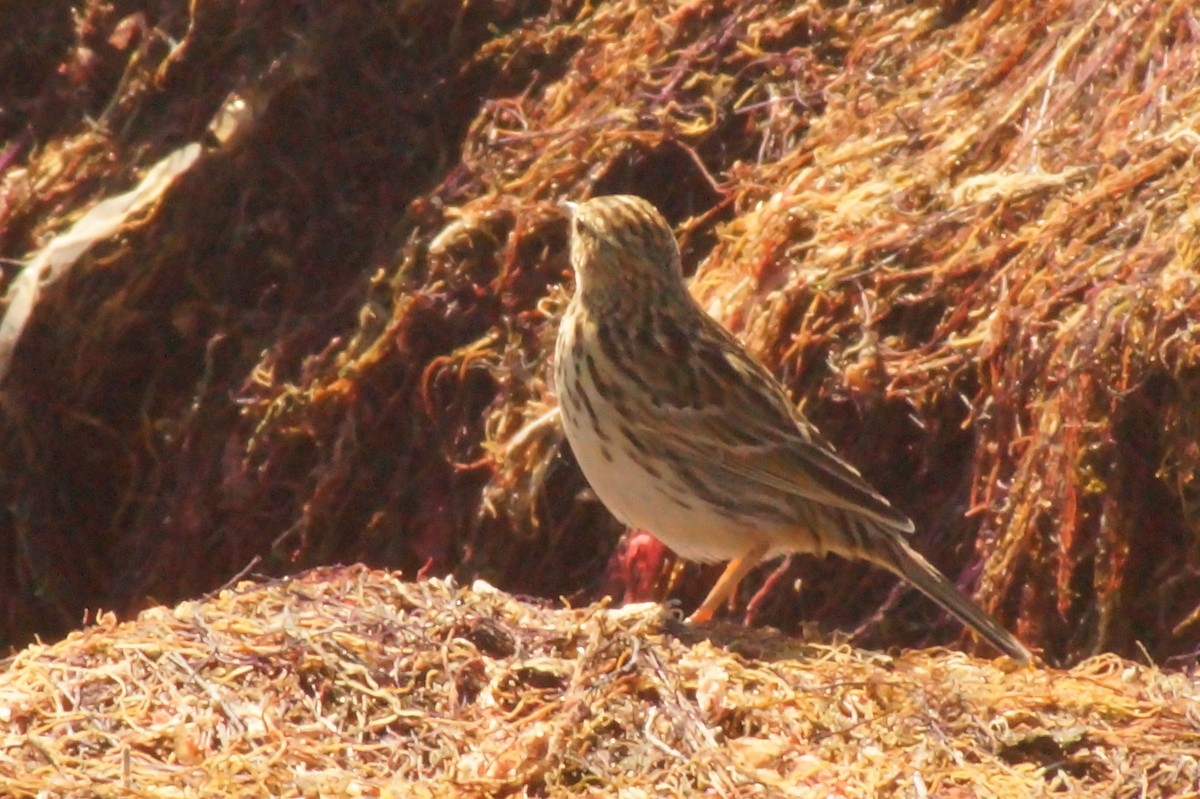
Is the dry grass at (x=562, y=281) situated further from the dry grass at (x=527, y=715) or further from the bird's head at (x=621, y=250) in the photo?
the dry grass at (x=527, y=715)

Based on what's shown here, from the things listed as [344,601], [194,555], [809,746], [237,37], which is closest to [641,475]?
[344,601]

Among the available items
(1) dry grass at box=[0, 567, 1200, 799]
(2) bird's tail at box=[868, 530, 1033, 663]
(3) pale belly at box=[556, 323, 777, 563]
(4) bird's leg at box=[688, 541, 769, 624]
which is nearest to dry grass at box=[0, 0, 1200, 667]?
(2) bird's tail at box=[868, 530, 1033, 663]

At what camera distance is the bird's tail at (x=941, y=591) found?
6.20 meters

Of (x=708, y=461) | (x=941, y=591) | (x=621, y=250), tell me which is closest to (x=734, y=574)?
(x=708, y=461)

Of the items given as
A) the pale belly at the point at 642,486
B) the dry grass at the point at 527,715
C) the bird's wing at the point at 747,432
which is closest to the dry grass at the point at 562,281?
the bird's wing at the point at 747,432

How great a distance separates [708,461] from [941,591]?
0.90m

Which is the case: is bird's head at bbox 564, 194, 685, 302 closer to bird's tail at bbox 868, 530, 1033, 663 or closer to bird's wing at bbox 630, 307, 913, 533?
bird's wing at bbox 630, 307, 913, 533

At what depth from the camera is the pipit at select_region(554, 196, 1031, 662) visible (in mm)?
6473

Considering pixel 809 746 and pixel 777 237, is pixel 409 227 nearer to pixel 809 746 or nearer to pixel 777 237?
pixel 777 237

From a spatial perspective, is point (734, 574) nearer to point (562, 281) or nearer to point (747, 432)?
point (747, 432)

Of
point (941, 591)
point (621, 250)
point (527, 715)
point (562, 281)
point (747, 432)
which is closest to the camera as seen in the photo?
point (527, 715)

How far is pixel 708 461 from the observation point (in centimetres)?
657

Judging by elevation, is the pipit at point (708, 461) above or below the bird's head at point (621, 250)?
below

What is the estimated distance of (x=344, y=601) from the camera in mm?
5680
